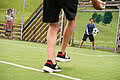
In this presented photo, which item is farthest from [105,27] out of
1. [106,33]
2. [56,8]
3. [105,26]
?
[56,8]

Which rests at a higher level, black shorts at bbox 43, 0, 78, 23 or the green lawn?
black shorts at bbox 43, 0, 78, 23

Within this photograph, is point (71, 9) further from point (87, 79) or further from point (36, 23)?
point (36, 23)

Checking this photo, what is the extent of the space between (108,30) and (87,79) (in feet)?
31.9

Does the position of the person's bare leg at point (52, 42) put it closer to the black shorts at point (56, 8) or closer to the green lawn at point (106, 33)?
the black shorts at point (56, 8)

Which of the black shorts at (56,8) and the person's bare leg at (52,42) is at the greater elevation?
the black shorts at (56,8)

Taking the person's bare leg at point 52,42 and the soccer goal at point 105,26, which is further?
the soccer goal at point 105,26

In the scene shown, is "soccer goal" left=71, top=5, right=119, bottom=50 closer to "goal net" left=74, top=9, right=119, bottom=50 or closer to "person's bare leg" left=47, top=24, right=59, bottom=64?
"goal net" left=74, top=9, right=119, bottom=50

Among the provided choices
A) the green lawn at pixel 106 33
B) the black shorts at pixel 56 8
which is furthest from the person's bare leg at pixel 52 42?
the green lawn at pixel 106 33

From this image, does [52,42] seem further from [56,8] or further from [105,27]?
[105,27]

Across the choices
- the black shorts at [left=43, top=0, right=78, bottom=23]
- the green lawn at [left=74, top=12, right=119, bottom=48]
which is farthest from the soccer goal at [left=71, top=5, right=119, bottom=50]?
the black shorts at [left=43, top=0, right=78, bottom=23]

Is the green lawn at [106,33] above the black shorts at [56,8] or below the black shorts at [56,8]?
below

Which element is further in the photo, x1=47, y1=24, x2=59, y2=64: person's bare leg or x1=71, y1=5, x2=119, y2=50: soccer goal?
x1=71, y1=5, x2=119, y2=50: soccer goal

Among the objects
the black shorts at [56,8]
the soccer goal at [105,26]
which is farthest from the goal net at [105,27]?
the black shorts at [56,8]

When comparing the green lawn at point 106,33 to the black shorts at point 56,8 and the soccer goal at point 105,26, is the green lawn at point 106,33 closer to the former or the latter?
the soccer goal at point 105,26
